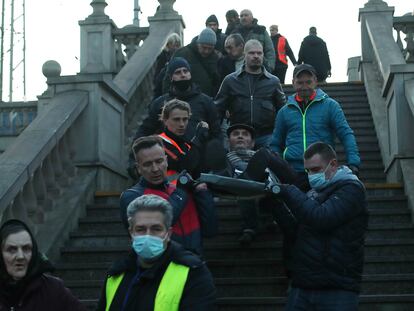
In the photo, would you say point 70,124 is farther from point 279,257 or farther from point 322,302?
point 322,302

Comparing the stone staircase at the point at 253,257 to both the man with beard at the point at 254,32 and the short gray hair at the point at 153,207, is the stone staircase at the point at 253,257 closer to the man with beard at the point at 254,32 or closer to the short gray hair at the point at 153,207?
the short gray hair at the point at 153,207

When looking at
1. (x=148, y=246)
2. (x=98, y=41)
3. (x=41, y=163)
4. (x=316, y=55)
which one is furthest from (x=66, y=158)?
(x=316, y=55)

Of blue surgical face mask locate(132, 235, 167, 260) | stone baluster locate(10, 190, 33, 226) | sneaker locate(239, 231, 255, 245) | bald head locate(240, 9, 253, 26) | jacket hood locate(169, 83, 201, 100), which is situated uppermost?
bald head locate(240, 9, 253, 26)

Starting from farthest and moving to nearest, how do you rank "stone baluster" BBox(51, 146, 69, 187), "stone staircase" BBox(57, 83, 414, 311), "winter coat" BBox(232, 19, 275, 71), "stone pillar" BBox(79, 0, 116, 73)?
"stone pillar" BBox(79, 0, 116, 73) → "winter coat" BBox(232, 19, 275, 71) → "stone baluster" BBox(51, 146, 69, 187) → "stone staircase" BBox(57, 83, 414, 311)

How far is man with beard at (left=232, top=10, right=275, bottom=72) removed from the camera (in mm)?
13391

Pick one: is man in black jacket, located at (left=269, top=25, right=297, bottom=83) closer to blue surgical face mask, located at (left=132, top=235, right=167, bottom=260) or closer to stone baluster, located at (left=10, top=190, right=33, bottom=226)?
stone baluster, located at (left=10, top=190, right=33, bottom=226)

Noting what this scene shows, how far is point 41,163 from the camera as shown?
32.3 feet

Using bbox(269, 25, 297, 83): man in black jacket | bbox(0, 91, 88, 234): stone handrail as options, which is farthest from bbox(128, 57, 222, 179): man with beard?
bbox(269, 25, 297, 83): man in black jacket

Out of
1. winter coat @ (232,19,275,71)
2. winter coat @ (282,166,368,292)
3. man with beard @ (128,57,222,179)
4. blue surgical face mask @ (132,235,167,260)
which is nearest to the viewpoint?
blue surgical face mask @ (132,235,167,260)

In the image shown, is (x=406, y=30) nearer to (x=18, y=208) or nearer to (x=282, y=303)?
(x=18, y=208)

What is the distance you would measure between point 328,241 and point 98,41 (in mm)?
11821

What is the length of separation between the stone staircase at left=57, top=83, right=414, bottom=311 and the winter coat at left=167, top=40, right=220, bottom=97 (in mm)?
1703

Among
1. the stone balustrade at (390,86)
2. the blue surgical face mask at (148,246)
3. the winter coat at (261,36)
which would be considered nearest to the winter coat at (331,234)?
the blue surgical face mask at (148,246)

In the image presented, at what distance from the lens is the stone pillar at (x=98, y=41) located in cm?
1731
